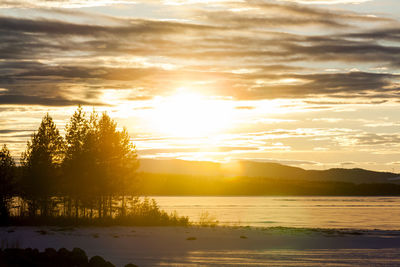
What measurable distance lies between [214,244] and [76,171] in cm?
2994

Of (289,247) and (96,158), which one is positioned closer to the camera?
(289,247)

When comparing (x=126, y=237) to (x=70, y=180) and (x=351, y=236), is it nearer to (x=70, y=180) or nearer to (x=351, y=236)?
(x=351, y=236)

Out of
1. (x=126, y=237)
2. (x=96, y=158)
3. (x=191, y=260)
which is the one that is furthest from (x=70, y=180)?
(x=191, y=260)

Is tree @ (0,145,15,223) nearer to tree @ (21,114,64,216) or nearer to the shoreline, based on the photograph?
tree @ (21,114,64,216)

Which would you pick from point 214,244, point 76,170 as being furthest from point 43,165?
point 214,244

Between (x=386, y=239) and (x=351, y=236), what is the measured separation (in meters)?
2.56

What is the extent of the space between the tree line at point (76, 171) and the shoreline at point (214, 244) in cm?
1558

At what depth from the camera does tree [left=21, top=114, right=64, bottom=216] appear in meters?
58.1

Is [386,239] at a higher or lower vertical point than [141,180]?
lower

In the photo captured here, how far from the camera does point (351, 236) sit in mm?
39656

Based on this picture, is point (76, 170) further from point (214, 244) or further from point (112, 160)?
point (214, 244)

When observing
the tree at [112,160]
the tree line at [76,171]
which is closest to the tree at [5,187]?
the tree line at [76,171]

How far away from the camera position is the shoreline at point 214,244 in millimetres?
26852

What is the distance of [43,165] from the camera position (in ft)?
194
